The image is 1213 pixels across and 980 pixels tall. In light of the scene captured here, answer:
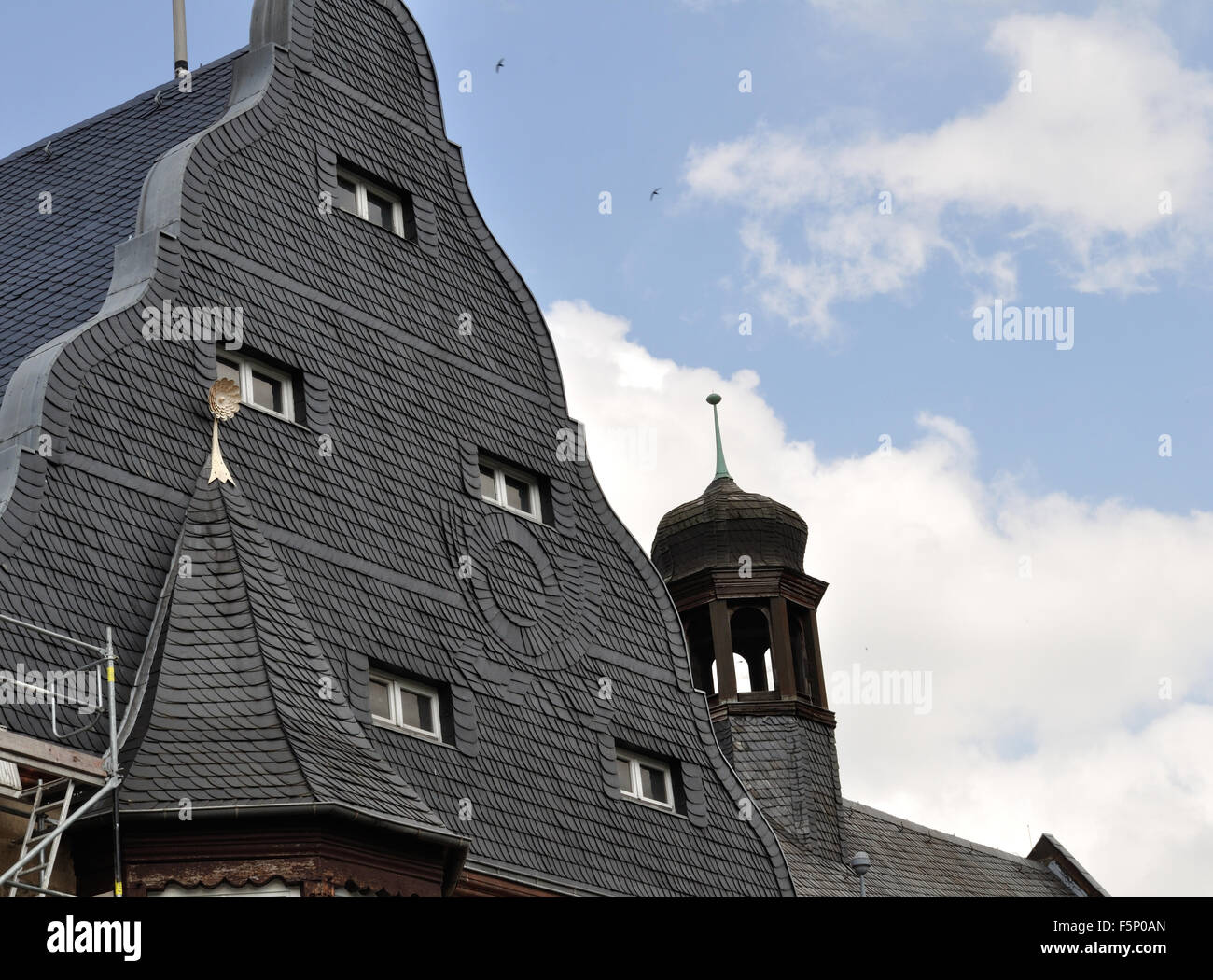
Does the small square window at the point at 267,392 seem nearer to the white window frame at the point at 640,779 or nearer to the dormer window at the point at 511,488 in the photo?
the dormer window at the point at 511,488

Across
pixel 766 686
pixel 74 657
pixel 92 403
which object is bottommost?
pixel 74 657

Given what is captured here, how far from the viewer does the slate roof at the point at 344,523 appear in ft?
76.2

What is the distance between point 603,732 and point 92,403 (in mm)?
7886

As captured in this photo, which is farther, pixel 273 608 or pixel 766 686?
pixel 766 686

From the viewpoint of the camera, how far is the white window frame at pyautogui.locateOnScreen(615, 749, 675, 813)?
96.2 feet

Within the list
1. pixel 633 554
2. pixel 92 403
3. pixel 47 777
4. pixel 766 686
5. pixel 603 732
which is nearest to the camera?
pixel 47 777

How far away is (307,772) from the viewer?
Answer: 2217 cm

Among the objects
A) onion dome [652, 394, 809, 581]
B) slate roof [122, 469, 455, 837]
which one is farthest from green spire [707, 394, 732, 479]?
slate roof [122, 469, 455, 837]

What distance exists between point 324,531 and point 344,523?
41cm

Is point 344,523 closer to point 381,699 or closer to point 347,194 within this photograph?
point 381,699

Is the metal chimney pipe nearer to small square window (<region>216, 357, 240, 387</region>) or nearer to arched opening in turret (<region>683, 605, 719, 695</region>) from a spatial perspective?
small square window (<region>216, 357, 240, 387</region>)

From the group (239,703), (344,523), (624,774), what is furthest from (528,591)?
(239,703)

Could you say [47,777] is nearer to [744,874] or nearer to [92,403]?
[92,403]
